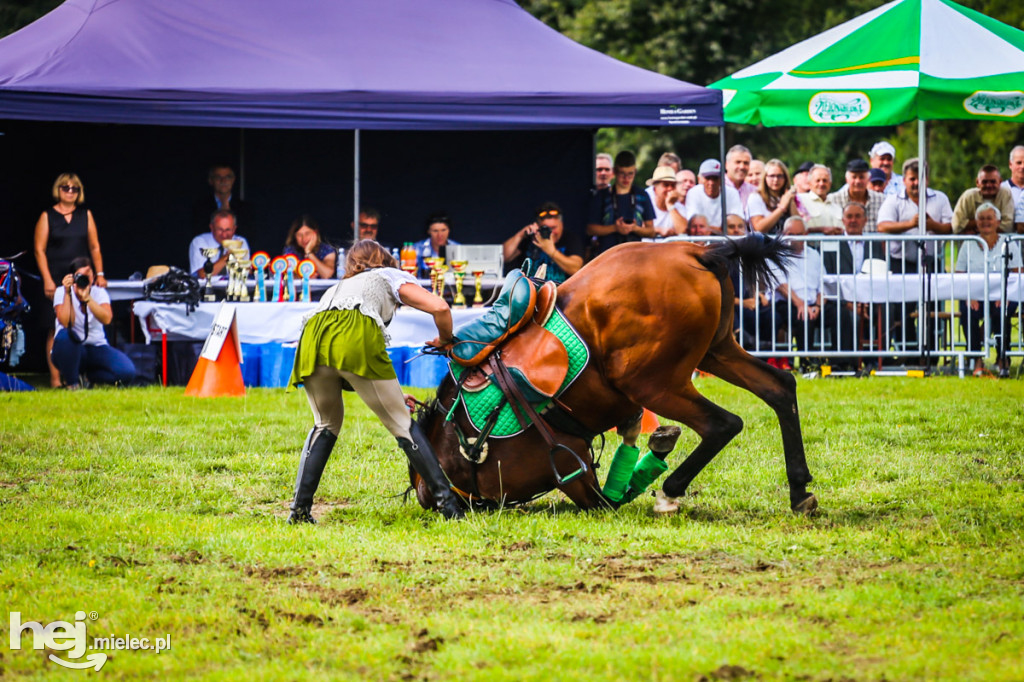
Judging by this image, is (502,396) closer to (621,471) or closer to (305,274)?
(621,471)

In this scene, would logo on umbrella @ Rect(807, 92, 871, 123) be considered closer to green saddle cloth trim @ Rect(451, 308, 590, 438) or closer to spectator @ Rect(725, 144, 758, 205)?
spectator @ Rect(725, 144, 758, 205)

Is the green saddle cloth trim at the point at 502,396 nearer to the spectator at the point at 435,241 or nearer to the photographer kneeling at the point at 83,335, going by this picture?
the photographer kneeling at the point at 83,335

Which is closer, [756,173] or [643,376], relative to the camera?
[643,376]

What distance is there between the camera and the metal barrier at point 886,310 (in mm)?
12445

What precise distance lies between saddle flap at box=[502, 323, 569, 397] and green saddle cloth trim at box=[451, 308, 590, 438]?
1.3 inches

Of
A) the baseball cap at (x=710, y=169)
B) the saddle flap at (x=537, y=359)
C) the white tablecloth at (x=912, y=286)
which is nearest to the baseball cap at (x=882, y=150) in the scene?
the baseball cap at (x=710, y=169)

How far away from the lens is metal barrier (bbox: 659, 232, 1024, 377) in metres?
12.4

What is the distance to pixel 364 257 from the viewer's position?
6.47m

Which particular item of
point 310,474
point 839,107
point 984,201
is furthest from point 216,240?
point 984,201

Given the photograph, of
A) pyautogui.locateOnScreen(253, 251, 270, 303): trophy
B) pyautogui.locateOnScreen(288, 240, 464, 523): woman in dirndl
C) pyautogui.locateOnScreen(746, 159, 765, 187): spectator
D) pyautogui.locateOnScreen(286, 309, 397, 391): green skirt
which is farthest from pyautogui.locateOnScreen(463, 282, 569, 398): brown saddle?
pyautogui.locateOnScreen(746, 159, 765, 187): spectator

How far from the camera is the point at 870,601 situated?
459cm

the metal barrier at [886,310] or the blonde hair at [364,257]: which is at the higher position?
the blonde hair at [364,257]

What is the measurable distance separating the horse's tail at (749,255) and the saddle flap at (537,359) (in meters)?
0.90

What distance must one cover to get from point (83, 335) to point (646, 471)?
7.74 meters
